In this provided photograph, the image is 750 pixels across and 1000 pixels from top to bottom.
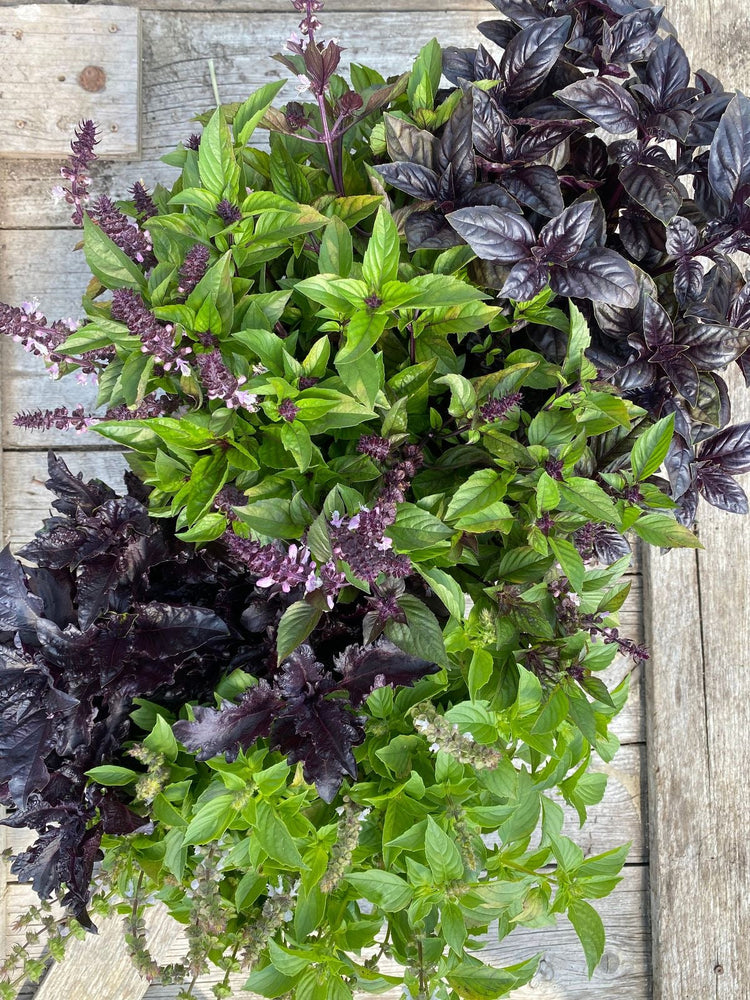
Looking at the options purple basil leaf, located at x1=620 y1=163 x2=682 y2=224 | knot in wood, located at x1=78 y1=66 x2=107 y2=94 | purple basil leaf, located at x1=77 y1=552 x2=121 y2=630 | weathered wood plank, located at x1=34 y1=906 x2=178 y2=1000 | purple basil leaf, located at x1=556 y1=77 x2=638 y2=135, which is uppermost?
purple basil leaf, located at x1=556 y1=77 x2=638 y2=135

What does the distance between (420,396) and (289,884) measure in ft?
2.45

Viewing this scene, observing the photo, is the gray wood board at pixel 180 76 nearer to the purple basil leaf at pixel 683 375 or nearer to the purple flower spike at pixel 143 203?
the purple flower spike at pixel 143 203

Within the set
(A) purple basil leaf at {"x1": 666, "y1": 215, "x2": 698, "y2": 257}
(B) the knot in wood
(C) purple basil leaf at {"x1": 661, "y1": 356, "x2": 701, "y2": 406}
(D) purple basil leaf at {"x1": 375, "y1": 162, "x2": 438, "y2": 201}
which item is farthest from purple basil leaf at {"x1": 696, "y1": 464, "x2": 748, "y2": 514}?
(B) the knot in wood

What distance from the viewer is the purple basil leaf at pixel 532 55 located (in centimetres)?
95

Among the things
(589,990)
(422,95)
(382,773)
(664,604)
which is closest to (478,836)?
(382,773)

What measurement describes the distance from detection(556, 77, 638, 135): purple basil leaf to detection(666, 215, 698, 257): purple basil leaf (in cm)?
14

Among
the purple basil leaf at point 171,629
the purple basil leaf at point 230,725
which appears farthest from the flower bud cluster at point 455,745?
the purple basil leaf at point 171,629

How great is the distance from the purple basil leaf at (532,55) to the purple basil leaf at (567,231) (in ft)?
0.64

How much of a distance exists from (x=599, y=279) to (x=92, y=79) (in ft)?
3.85

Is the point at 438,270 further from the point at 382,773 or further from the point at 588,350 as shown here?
the point at 382,773

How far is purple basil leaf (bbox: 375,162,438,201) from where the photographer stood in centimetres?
94

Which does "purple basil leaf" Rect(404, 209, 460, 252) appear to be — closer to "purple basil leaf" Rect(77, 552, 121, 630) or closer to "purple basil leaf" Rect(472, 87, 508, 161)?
"purple basil leaf" Rect(472, 87, 508, 161)

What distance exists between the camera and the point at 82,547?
1.04 meters

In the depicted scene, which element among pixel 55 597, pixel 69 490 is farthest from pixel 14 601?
pixel 69 490
